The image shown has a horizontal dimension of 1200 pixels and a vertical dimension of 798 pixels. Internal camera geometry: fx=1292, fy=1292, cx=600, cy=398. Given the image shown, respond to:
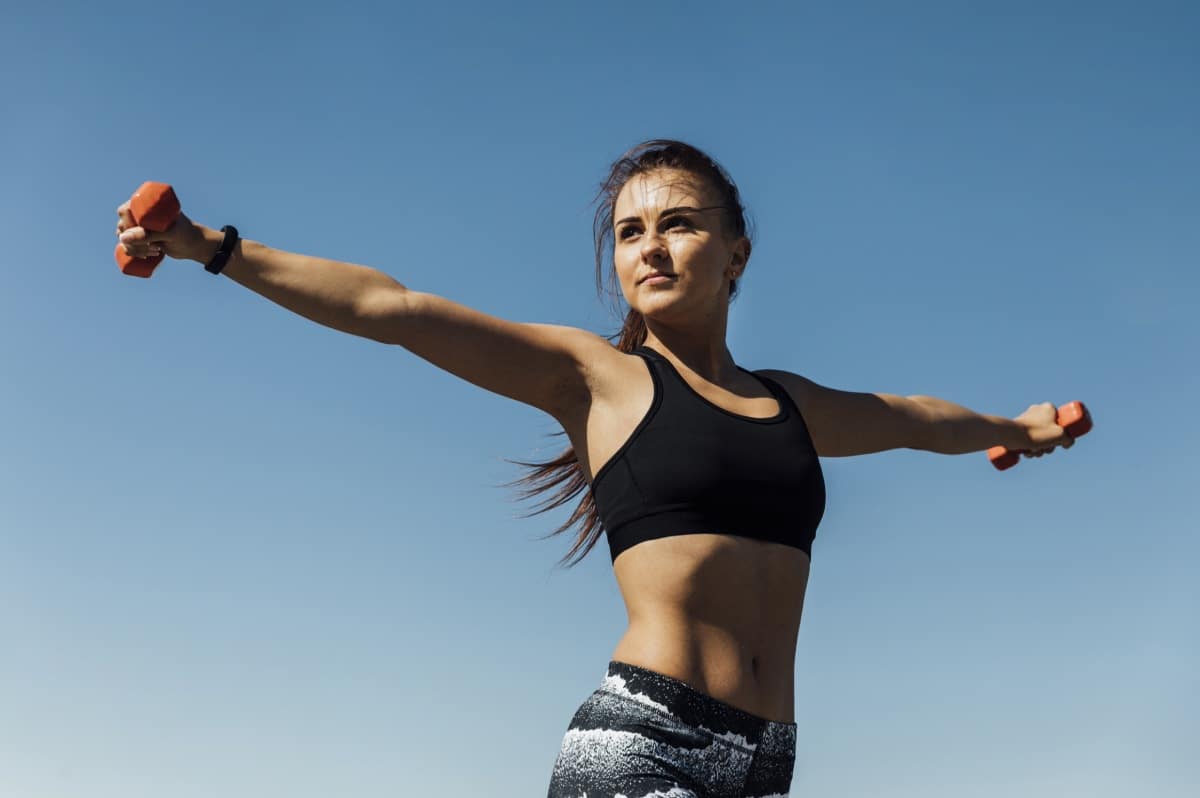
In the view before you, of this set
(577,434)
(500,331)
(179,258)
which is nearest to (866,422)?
(577,434)

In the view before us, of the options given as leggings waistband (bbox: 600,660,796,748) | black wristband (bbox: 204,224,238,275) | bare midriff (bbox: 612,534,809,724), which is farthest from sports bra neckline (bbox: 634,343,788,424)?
black wristband (bbox: 204,224,238,275)

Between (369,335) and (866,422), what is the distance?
2.43 meters

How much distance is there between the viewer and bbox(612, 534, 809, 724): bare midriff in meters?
4.20

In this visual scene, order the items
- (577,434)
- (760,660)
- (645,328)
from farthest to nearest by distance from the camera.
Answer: (645,328) → (577,434) → (760,660)

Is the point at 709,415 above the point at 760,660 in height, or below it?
above

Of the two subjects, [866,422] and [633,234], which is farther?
[866,422]

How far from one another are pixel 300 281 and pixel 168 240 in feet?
1.34

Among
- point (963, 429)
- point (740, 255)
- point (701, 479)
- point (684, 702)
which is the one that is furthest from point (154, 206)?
point (963, 429)

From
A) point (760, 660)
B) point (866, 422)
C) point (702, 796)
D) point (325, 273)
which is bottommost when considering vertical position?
point (702, 796)

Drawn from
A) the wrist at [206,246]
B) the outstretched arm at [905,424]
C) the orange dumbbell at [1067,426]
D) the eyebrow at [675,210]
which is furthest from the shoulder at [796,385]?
the wrist at [206,246]

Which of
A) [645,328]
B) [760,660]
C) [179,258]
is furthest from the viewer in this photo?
[645,328]

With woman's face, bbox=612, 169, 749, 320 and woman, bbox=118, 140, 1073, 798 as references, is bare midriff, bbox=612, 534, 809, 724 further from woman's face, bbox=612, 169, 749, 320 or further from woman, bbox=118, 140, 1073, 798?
woman's face, bbox=612, 169, 749, 320

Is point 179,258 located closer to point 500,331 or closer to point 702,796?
point 500,331

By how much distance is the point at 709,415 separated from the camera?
4.56 meters
